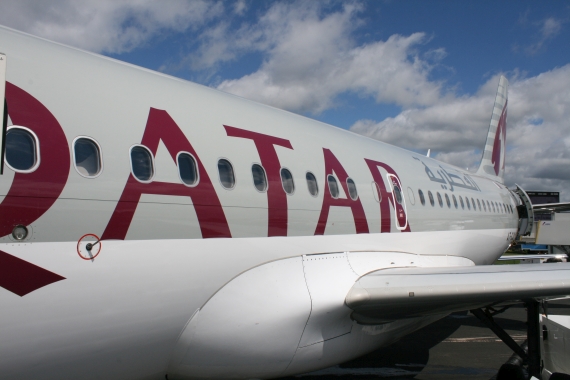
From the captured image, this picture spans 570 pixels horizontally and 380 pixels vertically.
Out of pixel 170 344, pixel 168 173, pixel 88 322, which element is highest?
pixel 168 173

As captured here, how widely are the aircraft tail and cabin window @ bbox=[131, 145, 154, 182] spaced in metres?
13.3

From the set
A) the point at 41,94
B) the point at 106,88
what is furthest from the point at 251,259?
the point at 41,94

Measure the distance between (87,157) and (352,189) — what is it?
370 centimetres

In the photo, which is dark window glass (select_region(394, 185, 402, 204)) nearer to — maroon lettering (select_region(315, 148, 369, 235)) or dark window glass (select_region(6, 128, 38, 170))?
→ maroon lettering (select_region(315, 148, 369, 235))

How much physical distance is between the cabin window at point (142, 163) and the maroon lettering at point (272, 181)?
1.10 m

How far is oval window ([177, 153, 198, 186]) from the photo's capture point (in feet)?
13.1

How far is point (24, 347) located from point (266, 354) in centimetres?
206

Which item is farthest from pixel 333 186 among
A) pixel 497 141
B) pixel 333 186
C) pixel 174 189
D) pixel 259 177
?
pixel 497 141

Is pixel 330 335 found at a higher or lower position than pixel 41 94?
lower

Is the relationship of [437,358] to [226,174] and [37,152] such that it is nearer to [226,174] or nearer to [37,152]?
[226,174]

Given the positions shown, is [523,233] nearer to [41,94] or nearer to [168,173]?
[168,173]

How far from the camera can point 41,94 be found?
10.6 ft

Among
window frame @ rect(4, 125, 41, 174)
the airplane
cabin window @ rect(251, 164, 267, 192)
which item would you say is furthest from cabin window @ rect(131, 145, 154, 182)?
cabin window @ rect(251, 164, 267, 192)

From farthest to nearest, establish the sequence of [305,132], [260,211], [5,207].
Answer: [305,132], [260,211], [5,207]
